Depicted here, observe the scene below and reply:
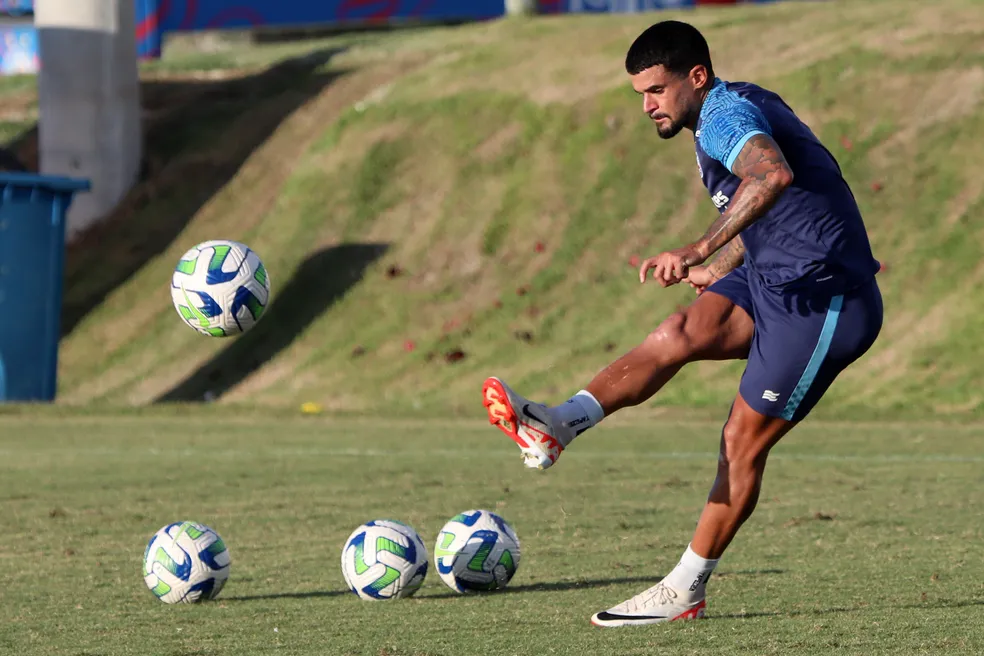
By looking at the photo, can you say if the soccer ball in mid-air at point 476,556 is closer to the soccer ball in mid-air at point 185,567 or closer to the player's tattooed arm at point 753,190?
the soccer ball in mid-air at point 185,567

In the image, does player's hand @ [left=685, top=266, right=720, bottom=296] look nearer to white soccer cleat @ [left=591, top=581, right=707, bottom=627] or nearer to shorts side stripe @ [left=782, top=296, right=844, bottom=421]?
shorts side stripe @ [left=782, top=296, right=844, bottom=421]

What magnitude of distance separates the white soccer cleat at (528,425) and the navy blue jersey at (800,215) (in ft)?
3.76

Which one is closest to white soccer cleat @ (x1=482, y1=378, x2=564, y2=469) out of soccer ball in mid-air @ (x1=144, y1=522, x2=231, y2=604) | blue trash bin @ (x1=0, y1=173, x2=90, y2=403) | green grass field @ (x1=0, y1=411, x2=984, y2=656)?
green grass field @ (x1=0, y1=411, x2=984, y2=656)

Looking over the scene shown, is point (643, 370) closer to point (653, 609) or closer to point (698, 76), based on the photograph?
point (653, 609)

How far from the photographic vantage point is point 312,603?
764cm

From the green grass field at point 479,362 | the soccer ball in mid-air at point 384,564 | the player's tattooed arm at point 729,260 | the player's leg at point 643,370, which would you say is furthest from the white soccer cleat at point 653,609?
the player's tattooed arm at point 729,260

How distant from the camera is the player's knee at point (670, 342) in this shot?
22.9 feet

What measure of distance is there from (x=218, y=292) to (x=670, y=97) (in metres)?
3.10

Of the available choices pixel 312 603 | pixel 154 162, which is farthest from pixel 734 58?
pixel 312 603

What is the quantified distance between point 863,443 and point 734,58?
14.3 metres

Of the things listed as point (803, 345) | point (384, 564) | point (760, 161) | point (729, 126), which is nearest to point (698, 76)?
point (729, 126)

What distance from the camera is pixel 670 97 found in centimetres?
670

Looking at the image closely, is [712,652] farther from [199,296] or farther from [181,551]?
[199,296]

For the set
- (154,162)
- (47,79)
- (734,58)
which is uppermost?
(734,58)
